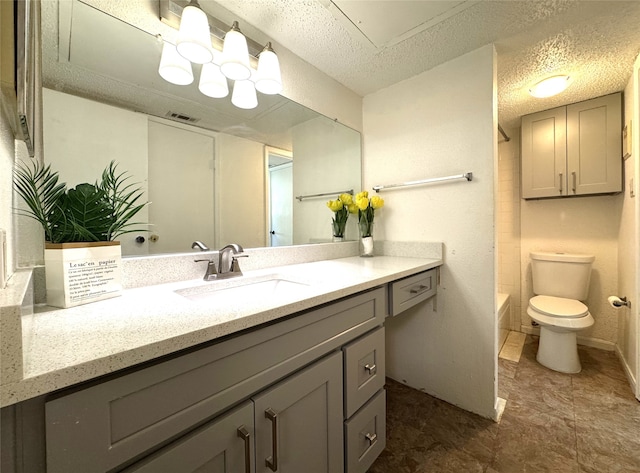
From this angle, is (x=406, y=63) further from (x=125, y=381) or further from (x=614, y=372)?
(x=614, y=372)

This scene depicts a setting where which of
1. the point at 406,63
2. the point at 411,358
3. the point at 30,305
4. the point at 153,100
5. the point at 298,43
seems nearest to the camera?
the point at 30,305

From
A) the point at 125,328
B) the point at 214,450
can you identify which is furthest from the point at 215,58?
the point at 214,450

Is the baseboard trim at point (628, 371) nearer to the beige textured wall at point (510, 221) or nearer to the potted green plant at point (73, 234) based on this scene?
the beige textured wall at point (510, 221)

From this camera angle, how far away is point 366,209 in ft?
5.58

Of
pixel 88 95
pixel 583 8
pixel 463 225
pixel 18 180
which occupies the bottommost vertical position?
pixel 463 225

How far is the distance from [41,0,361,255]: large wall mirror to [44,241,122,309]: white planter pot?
0.23 meters

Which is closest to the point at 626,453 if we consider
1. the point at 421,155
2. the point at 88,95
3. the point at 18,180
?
the point at 421,155

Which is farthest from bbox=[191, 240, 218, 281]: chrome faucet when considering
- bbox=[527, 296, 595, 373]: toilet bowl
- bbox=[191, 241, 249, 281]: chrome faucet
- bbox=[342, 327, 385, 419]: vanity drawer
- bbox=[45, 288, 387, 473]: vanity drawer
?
bbox=[527, 296, 595, 373]: toilet bowl

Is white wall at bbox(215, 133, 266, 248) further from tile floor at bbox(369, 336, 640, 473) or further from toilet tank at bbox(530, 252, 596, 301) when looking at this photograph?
toilet tank at bbox(530, 252, 596, 301)

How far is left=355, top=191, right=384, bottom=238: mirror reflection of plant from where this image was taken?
A: 5.41 ft

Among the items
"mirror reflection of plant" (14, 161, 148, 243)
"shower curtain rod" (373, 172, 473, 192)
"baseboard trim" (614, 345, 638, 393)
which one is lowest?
"baseboard trim" (614, 345, 638, 393)

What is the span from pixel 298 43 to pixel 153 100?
803 mm

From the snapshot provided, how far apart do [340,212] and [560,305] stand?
180 cm

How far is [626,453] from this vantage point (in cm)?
113
